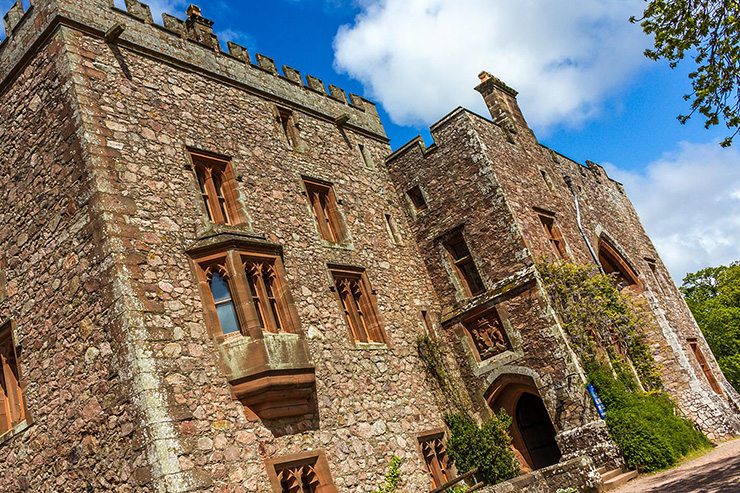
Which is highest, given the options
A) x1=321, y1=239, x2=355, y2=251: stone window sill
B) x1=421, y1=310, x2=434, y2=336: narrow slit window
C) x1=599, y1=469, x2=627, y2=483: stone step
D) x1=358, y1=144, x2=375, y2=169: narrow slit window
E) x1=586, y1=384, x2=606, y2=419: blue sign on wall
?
x1=358, y1=144, x2=375, y2=169: narrow slit window

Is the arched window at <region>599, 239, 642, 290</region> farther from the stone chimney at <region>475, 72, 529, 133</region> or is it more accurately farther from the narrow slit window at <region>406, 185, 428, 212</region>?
the narrow slit window at <region>406, 185, 428, 212</region>

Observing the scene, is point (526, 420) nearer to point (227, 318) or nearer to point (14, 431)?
point (227, 318)

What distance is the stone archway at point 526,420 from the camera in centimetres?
1527

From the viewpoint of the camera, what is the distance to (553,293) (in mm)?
15500

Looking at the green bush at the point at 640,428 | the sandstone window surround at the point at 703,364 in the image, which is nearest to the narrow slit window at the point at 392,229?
the green bush at the point at 640,428

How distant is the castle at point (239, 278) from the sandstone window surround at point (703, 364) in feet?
13.9

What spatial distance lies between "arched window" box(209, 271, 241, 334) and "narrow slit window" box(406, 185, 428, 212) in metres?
7.98

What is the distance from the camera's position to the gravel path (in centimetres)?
999

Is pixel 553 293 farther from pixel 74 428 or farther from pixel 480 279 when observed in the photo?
pixel 74 428

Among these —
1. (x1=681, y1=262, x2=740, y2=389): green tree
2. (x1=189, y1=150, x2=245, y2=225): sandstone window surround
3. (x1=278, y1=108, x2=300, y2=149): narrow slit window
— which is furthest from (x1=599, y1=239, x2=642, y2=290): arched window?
(x1=681, y1=262, x2=740, y2=389): green tree

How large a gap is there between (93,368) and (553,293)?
10240mm

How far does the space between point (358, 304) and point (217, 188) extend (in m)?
4.16

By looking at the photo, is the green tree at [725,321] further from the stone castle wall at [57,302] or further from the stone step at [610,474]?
the stone castle wall at [57,302]

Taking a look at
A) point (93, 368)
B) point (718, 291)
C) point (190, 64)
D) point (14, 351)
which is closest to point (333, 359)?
point (93, 368)
